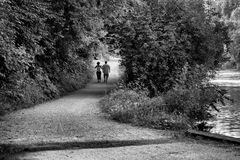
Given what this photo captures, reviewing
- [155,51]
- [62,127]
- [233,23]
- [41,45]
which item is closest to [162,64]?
[155,51]

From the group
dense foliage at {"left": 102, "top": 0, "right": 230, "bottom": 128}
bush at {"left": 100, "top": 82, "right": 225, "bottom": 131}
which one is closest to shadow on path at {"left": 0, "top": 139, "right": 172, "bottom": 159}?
bush at {"left": 100, "top": 82, "right": 225, "bottom": 131}

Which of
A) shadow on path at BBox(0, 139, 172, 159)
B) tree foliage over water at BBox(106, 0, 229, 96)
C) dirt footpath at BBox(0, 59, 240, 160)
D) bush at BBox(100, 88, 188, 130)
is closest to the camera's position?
dirt footpath at BBox(0, 59, 240, 160)

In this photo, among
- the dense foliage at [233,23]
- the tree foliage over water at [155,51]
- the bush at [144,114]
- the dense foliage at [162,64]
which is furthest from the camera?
the dense foliage at [233,23]

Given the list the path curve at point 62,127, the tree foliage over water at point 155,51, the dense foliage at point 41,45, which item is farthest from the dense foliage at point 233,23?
the path curve at point 62,127

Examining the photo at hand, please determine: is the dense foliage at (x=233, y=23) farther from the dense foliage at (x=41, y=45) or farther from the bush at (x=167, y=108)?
the bush at (x=167, y=108)

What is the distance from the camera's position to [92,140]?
10977mm

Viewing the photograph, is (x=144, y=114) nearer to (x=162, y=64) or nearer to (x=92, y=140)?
(x=92, y=140)

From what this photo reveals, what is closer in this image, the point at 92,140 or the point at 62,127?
the point at 92,140

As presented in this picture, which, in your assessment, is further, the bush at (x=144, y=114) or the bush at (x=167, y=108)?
the bush at (x=167, y=108)

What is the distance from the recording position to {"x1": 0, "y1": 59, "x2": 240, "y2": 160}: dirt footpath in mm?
9250

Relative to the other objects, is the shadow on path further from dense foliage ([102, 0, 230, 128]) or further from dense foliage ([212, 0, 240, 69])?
dense foliage ([212, 0, 240, 69])

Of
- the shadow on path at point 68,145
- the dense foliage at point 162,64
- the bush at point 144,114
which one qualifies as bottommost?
the shadow on path at point 68,145

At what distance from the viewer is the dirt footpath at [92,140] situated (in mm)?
9250

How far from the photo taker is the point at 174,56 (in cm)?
2231
